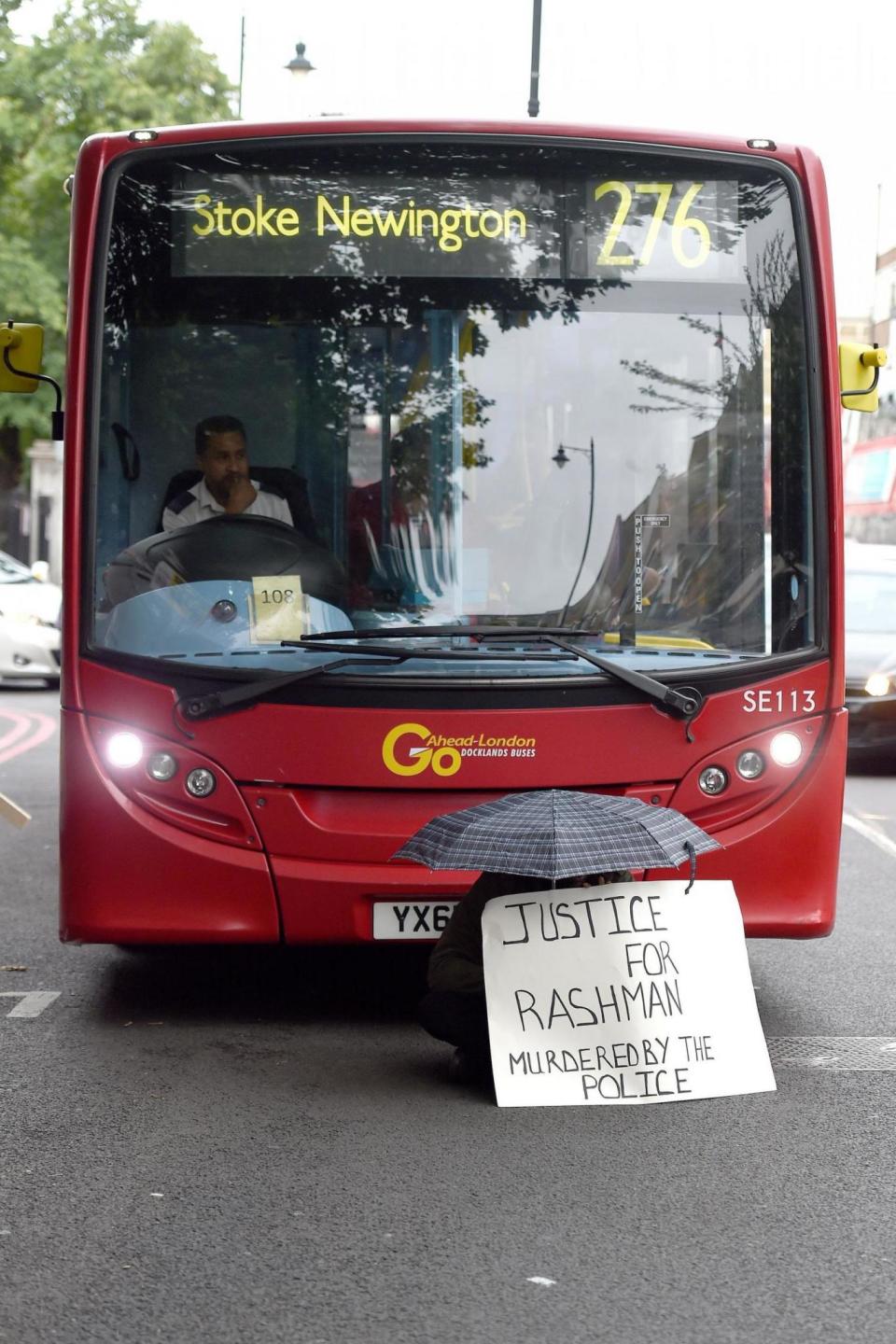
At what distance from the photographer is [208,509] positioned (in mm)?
6785

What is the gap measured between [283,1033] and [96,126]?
28794 millimetres

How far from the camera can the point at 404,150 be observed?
6688mm

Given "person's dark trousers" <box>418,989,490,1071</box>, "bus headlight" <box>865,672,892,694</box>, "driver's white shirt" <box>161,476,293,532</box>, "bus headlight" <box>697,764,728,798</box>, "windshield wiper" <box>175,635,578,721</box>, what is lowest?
"bus headlight" <box>865,672,892,694</box>

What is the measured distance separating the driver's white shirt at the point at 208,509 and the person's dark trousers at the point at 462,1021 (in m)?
1.69

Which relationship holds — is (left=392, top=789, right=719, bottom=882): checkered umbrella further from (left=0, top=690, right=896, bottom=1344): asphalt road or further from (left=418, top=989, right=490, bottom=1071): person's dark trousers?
(left=0, top=690, right=896, bottom=1344): asphalt road

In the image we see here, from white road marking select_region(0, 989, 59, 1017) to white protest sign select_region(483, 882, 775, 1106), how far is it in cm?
190

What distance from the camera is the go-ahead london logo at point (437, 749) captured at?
645 centimetres

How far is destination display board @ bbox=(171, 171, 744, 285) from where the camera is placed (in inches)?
263

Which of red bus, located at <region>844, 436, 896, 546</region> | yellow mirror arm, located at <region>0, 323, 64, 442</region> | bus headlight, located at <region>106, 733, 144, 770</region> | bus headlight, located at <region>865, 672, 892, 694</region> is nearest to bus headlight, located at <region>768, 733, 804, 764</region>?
bus headlight, located at <region>106, 733, 144, 770</region>

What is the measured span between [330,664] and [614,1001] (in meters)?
1.38

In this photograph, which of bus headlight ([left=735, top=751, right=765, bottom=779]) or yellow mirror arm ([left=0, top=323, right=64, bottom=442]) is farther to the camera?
yellow mirror arm ([left=0, top=323, right=64, bottom=442])

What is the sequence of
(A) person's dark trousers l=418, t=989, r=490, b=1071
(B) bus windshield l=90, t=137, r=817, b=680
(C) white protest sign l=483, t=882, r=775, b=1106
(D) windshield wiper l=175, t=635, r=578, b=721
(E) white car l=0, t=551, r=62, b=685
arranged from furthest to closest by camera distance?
(E) white car l=0, t=551, r=62, b=685 → (B) bus windshield l=90, t=137, r=817, b=680 → (D) windshield wiper l=175, t=635, r=578, b=721 → (A) person's dark trousers l=418, t=989, r=490, b=1071 → (C) white protest sign l=483, t=882, r=775, b=1106

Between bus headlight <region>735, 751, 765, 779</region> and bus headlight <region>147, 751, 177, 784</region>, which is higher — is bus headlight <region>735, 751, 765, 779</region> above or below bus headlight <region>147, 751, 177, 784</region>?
above

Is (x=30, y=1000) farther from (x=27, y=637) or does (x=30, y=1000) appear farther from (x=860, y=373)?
(x=27, y=637)
